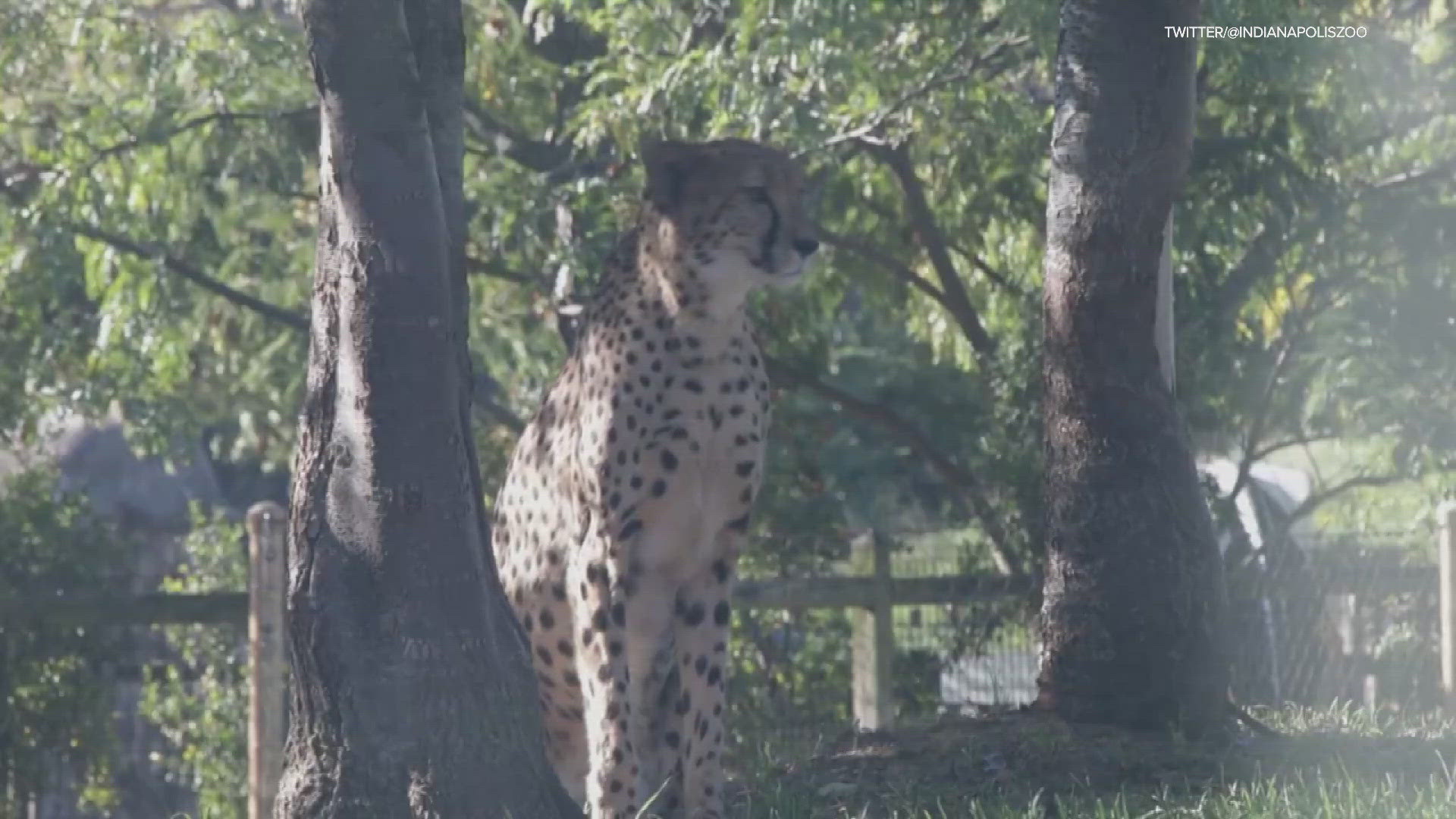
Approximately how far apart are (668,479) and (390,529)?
127cm

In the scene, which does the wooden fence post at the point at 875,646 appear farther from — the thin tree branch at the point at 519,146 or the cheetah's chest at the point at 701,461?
the cheetah's chest at the point at 701,461

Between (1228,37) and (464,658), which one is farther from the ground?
(1228,37)

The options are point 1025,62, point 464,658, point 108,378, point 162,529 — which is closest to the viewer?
point 464,658

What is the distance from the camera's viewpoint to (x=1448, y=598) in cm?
1061

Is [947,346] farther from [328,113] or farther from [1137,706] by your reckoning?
[328,113]

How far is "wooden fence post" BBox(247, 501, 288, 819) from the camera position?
8266mm

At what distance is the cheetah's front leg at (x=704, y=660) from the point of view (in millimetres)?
6242

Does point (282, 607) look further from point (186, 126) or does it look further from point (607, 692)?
point (186, 126)

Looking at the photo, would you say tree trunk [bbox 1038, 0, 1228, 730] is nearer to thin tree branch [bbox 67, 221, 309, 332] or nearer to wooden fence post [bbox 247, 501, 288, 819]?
wooden fence post [bbox 247, 501, 288, 819]

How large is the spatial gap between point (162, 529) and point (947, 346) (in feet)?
25.9

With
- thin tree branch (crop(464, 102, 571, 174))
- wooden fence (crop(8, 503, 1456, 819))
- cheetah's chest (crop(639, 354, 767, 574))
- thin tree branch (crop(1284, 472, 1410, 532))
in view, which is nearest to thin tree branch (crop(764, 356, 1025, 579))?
wooden fence (crop(8, 503, 1456, 819))

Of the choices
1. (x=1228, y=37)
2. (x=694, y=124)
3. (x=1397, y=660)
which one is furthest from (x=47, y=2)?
(x=1397, y=660)

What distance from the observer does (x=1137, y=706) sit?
6.56 metres

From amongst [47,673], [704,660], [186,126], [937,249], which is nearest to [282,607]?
[47,673]
